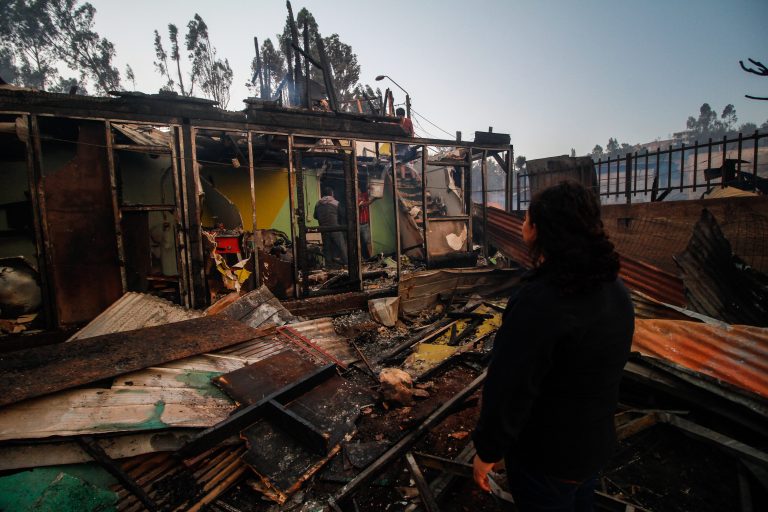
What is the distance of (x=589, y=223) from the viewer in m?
1.21

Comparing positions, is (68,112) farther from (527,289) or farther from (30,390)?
(527,289)

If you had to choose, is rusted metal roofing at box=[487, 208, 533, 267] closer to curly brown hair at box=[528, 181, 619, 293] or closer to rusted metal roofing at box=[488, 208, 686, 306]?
rusted metal roofing at box=[488, 208, 686, 306]

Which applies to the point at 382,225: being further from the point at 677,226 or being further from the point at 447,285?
the point at 677,226

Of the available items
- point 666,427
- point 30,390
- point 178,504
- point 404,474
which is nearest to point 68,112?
point 30,390

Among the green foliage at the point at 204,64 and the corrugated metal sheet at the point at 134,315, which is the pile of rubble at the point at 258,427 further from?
the green foliage at the point at 204,64

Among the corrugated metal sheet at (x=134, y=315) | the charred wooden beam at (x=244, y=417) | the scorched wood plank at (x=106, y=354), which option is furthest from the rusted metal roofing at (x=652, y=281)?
the corrugated metal sheet at (x=134, y=315)

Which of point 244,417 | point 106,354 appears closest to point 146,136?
point 106,354

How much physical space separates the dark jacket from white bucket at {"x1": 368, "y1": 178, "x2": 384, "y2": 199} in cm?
1123

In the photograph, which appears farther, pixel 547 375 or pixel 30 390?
pixel 30 390

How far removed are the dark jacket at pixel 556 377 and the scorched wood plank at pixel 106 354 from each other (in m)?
3.36

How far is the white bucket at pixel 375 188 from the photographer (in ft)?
40.1

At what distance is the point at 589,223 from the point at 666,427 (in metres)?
2.76

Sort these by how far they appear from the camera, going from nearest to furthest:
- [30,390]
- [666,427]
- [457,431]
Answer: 1. [30,390]
2. [666,427]
3. [457,431]

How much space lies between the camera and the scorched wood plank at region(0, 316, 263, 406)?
2735 millimetres
